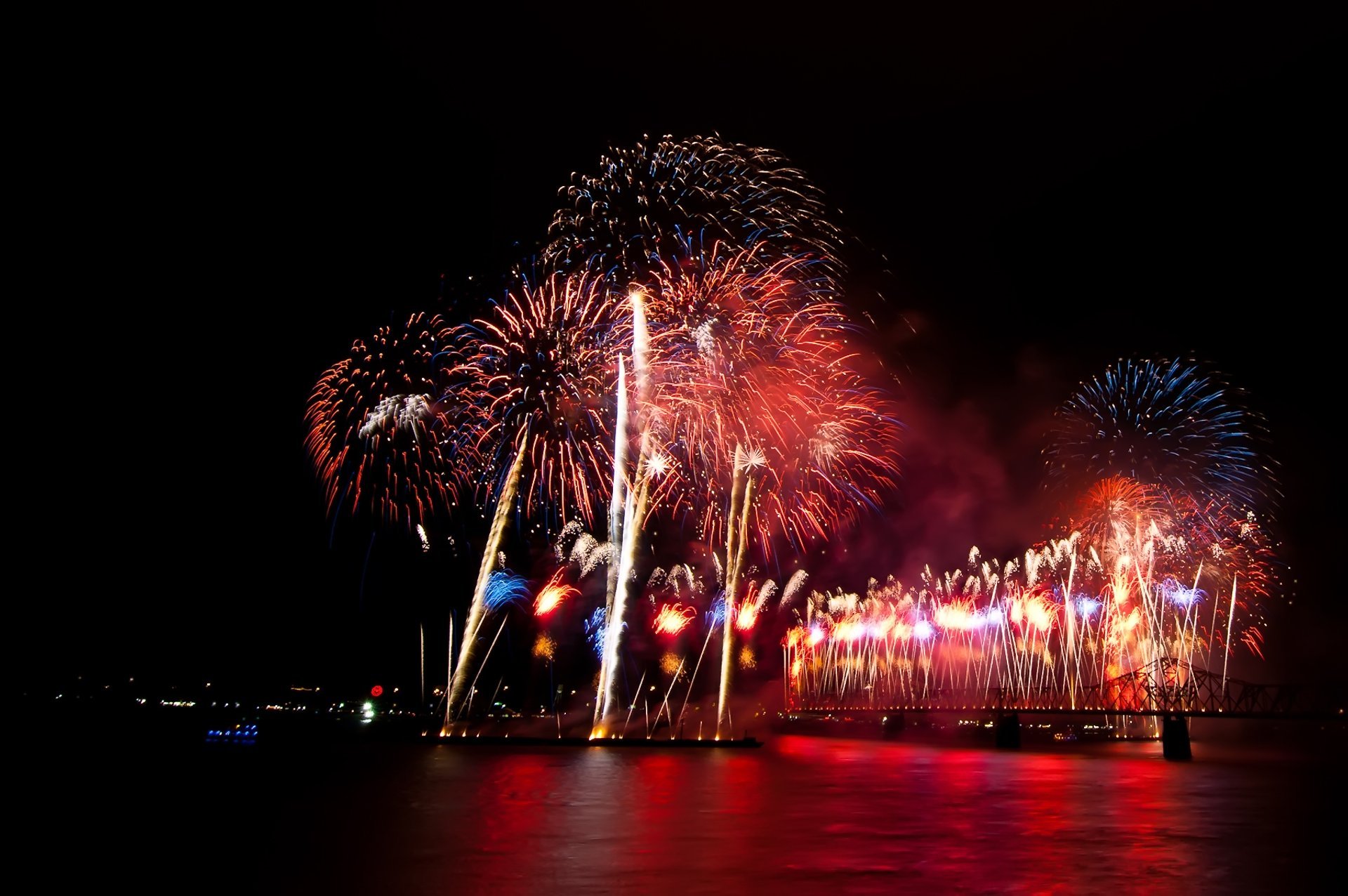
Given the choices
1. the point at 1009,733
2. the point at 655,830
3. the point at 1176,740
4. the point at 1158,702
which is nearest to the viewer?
the point at 655,830

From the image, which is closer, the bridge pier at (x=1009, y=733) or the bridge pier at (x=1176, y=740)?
the bridge pier at (x=1176, y=740)

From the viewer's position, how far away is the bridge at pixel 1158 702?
56969 mm

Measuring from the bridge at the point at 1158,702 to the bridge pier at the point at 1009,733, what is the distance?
1.6 inches

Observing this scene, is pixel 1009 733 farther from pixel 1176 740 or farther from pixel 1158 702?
pixel 1158 702

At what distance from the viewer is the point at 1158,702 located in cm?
7712

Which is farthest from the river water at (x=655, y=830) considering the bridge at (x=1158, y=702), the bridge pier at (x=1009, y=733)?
the bridge pier at (x=1009, y=733)

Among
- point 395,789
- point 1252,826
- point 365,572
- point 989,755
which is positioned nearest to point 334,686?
point 365,572

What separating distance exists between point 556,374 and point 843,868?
26.2 meters

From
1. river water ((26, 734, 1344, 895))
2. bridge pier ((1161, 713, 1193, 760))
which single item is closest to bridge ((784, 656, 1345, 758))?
bridge pier ((1161, 713, 1193, 760))

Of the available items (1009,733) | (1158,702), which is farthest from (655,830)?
(1158,702)

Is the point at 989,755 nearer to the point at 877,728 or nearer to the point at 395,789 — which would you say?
the point at 395,789

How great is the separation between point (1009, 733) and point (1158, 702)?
17.2 m

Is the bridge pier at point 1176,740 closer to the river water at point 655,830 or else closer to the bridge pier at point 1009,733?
the bridge pier at point 1009,733

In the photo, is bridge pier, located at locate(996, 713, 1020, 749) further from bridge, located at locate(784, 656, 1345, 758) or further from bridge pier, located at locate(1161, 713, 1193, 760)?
bridge pier, located at locate(1161, 713, 1193, 760)
